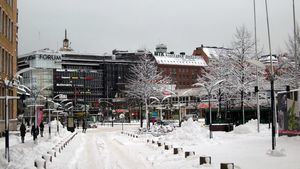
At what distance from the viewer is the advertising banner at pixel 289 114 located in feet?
92.5

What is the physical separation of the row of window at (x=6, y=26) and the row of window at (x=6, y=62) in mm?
1716

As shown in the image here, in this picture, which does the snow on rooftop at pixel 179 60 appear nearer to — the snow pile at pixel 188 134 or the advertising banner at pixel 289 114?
the snow pile at pixel 188 134

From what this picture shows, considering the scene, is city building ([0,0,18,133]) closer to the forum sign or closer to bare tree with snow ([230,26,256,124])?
bare tree with snow ([230,26,256,124])

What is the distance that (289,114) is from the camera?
2916cm

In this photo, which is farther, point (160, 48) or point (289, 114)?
point (160, 48)

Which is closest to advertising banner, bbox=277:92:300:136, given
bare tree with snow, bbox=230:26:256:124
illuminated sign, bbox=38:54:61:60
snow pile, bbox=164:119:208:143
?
snow pile, bbox=164:119:208:143

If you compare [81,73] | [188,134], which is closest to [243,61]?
[188,134]

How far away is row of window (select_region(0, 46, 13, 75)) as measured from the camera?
4481 centimetres

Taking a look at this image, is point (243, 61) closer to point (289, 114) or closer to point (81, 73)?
point (289, 114)

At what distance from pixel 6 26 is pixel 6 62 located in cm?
371

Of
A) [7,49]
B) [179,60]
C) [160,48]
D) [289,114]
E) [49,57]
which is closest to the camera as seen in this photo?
[289,114]

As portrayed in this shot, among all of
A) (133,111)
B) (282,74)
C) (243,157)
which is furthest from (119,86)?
(243,157)

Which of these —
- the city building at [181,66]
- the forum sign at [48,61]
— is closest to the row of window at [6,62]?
the forum sign at [48,61]

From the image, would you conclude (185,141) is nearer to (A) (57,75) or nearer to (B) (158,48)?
(A) (57,75)
